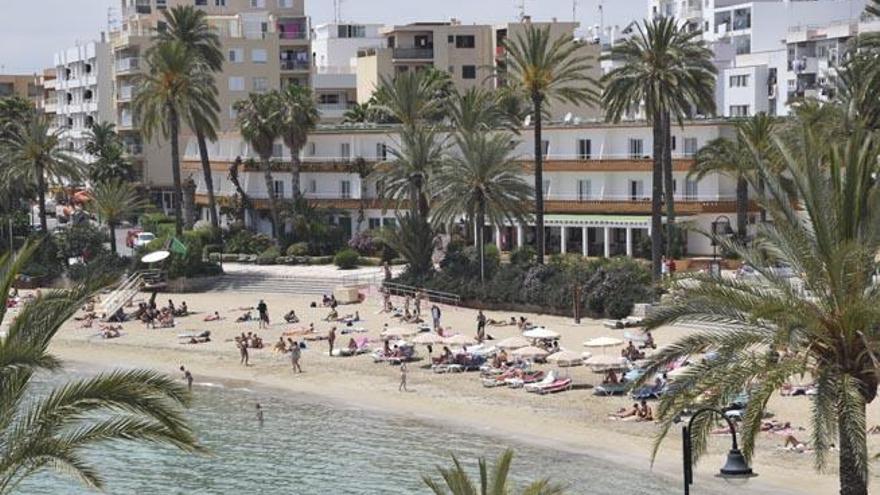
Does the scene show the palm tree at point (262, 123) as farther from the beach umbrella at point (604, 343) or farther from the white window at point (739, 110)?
the white window at point (739, 110)

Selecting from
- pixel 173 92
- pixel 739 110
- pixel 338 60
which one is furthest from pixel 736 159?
pixel 338 60

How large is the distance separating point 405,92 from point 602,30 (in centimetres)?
6495

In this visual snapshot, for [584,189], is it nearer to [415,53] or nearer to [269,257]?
[269,257]

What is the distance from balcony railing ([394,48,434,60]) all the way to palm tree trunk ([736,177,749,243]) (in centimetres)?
4976

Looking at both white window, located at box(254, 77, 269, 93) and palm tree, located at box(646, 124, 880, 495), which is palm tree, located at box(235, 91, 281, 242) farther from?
palm tree, located at box(646, 124, 880, 495)

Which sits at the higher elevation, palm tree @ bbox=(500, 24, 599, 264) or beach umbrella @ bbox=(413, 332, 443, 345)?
palm tree @ bbox=(500, 24, 599, 264)

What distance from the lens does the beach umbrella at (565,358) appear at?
53812 millimetres

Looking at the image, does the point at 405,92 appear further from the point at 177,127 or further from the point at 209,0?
the point at 209,0

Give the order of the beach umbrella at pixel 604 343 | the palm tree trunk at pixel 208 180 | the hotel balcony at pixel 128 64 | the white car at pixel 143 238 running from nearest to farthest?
the beach umbrella at pixel 604 343, the palm tree trunk at pixel 208 180, the white car at pixel 143 238, the hotel balcony at pixel 128 64

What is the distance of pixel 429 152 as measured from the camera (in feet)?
246

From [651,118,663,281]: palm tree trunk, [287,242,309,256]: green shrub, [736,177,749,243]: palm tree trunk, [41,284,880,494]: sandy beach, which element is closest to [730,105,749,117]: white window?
[736,177,749,243]: palm tree trunk

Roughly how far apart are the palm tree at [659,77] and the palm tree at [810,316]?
41.5 meters

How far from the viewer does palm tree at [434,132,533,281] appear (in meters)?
68.4

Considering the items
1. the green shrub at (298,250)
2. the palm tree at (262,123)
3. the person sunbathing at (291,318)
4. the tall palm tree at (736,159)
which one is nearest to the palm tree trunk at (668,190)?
the tall palm tree at (736,159)
